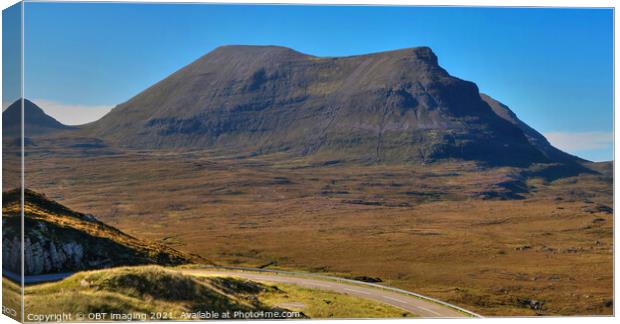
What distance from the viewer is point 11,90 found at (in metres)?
37.3

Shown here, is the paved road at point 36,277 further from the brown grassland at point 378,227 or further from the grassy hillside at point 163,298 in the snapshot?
the brown grassland at point 378,227

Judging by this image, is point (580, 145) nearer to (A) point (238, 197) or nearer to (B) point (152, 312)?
(B) point (152, 312)

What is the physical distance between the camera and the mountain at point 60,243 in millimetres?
36844

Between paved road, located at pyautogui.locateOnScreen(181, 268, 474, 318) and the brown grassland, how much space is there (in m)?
3.45

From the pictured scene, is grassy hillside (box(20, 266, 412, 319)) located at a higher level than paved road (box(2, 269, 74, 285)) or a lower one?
lower

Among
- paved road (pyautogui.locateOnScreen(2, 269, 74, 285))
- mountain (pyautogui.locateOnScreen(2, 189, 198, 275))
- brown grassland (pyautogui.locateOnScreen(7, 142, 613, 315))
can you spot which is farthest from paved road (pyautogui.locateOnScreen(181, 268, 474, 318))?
paved road (pyautogui.locateOnScreen(2, 269, 74, 285))

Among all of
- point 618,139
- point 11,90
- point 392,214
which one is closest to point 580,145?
point 618,139

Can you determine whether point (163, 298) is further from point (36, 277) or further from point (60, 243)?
point (60, 243)

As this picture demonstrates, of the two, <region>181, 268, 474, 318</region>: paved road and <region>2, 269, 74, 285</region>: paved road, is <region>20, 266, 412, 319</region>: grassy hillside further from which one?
<region>181, 268, 474, 318</region>: paved road

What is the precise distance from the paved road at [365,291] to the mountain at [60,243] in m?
4.45

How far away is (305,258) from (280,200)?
81.3 meters

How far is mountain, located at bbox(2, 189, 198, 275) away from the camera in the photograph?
36844 mm

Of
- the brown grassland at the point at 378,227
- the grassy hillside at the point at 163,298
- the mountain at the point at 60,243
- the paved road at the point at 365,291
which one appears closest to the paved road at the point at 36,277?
the mountain at the point at 60,243

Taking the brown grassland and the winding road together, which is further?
the brown grassland
